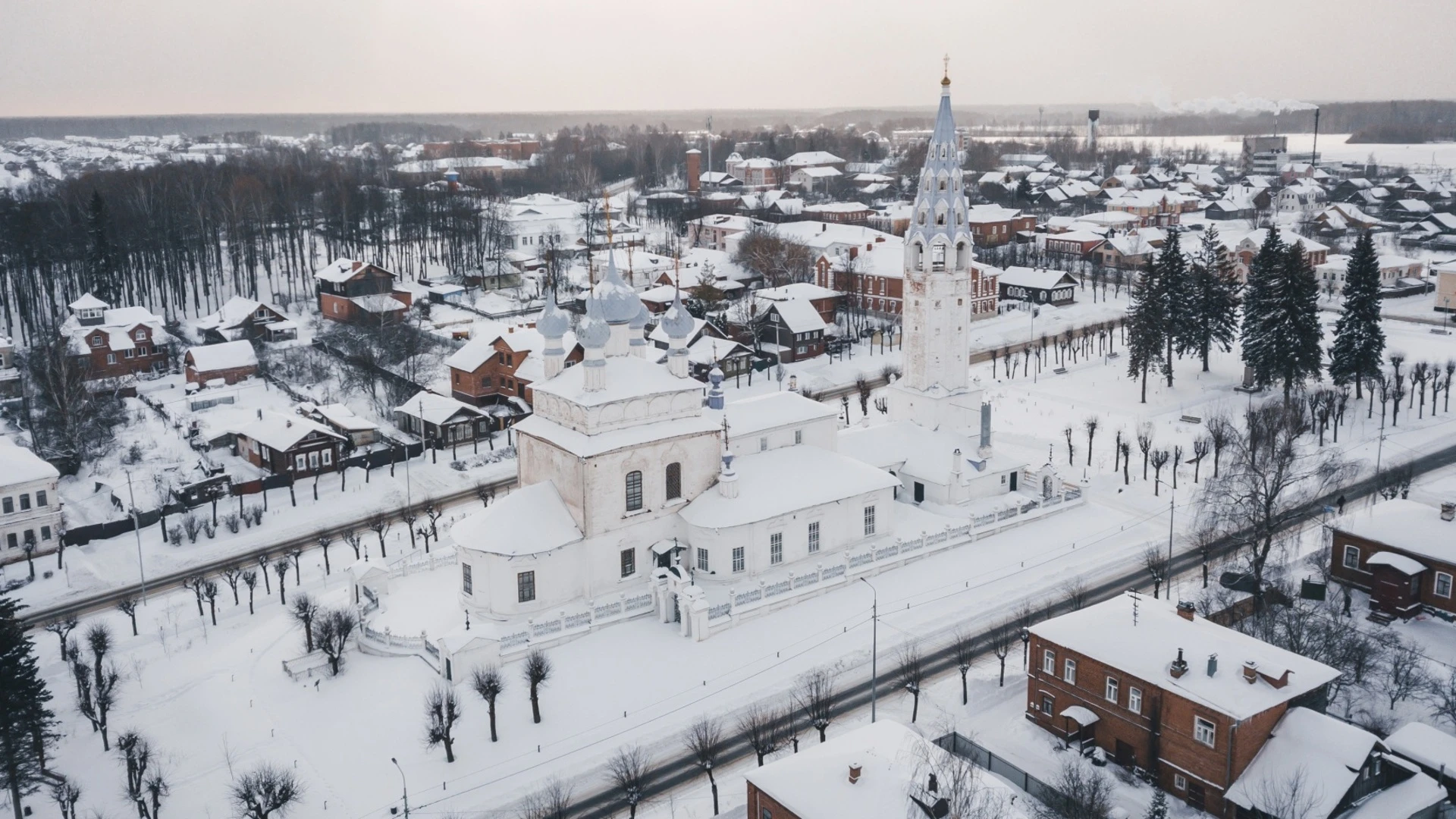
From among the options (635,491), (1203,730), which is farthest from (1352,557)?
(635,491)

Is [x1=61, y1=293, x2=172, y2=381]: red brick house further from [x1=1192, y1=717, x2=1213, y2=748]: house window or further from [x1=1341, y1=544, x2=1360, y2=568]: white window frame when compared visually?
[x1=1341, y1=544, x2=1360, y2=568]: white window frame

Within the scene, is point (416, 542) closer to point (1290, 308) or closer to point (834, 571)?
point (834, 571)

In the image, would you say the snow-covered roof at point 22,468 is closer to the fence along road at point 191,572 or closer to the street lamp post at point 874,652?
the fence along road at point 191,572

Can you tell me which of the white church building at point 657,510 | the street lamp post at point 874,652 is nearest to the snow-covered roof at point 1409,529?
the white church building at point 657,510

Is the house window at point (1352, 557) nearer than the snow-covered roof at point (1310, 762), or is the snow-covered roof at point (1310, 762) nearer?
the snow-covered roof at point (1310, 762)

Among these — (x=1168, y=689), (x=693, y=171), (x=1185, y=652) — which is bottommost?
(x=1168, y=689)

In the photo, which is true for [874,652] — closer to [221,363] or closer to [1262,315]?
[1262,315]
